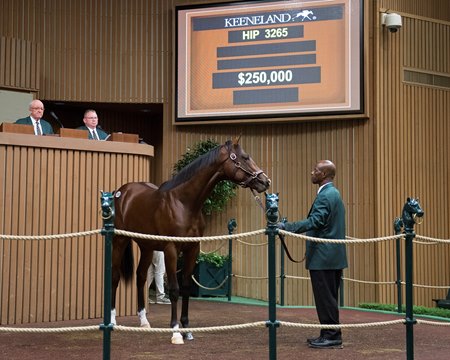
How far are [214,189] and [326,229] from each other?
5614mm

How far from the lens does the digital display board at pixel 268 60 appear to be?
1197 centimetres

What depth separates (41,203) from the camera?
28.5 feet

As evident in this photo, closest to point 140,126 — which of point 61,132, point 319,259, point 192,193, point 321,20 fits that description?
point 321,20

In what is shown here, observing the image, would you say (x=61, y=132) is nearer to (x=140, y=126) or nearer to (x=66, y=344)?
(x=66, y=344)

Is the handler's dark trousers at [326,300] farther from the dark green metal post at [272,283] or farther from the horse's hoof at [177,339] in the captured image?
the dark green metal post at [272,283]

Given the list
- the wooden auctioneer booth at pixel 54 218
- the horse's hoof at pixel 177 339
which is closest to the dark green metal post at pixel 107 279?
the horse's hoof at pixel 177 339

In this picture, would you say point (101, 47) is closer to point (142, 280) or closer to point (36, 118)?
point (36, 118)

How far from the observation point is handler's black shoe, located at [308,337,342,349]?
276 inches

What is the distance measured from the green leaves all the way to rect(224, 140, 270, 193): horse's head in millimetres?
4895

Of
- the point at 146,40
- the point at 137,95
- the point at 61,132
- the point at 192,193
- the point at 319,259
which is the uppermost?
the point at 146,40

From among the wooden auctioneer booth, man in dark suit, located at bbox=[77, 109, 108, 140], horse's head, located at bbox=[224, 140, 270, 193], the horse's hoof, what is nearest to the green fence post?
horse's head, located at bbox=[224, 140, 270, 193]

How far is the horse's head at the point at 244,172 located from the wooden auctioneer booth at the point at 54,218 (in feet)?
6.60

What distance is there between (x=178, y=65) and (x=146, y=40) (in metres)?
0.89

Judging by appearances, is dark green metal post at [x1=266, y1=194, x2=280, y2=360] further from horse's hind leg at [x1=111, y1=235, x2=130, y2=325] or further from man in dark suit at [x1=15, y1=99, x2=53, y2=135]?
man in dark suit at [x1=15, y1=99, x2=53, y2=135]
